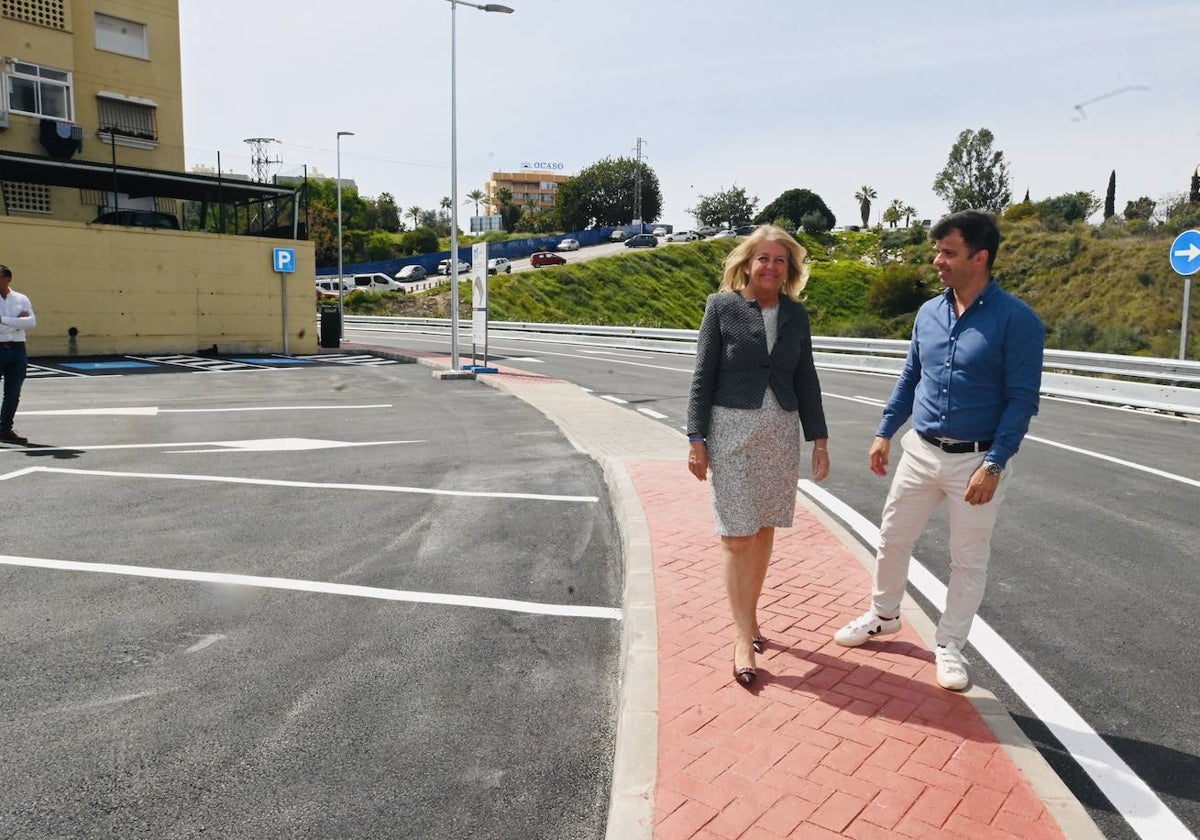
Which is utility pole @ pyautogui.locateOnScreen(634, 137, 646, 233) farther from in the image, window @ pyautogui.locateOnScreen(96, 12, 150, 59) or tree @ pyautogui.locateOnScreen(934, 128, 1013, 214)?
window @ pyautogui.locateOnScreen(96, 12, 150, 59)

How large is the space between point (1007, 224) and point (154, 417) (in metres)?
63.3

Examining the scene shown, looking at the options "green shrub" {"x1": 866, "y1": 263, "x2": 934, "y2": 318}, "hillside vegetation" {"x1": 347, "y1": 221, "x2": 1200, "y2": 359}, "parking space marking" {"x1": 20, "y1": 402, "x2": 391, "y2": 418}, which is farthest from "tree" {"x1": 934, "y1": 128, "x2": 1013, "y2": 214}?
"parking space marking" {"x1": 20, "y1": 402, "x2": 391, "y2": 418}

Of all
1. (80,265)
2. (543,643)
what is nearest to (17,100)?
(80,265)

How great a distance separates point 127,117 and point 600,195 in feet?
272

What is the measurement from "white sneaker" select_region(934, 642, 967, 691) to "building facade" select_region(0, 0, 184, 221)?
28562 mm

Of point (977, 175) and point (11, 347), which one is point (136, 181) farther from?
point (977, 175)

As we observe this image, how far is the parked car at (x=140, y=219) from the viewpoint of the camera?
2253 cm

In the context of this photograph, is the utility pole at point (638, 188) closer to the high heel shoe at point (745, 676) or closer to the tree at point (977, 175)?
the tree at point (977, 175)

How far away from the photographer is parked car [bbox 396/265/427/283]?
63.8m

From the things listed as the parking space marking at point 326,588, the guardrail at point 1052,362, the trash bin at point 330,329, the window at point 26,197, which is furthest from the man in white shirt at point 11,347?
the window at point 26,197

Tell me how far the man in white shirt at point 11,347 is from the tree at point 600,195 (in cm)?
10168

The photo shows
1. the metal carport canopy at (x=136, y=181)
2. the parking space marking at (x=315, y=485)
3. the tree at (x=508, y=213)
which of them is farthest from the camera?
the tree at (x=508, y=213)

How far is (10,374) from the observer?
9.34 meters

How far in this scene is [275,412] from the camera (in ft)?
41.1
